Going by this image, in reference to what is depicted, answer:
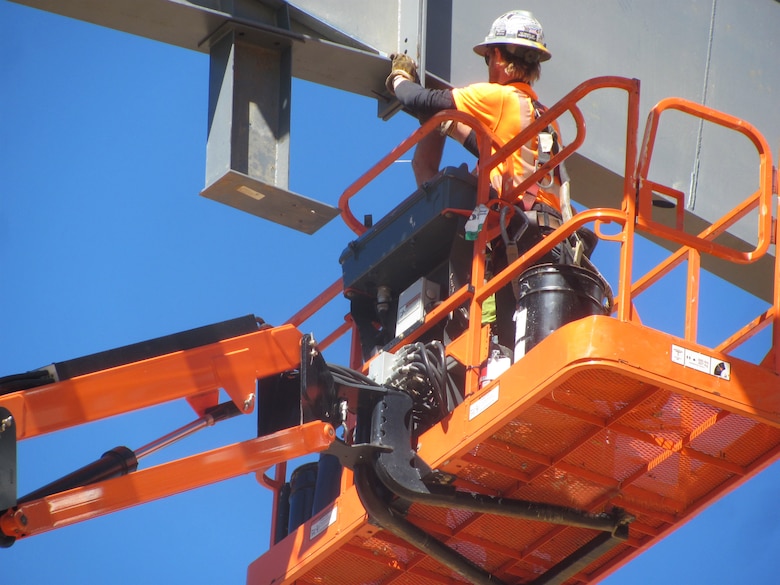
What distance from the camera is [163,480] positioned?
7.70 metres

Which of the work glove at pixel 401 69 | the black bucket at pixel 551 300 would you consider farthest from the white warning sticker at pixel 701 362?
the work glove at pixel 401 69

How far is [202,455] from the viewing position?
7801 mm

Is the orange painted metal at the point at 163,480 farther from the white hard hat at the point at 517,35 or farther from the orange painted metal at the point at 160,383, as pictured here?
the white hard hat at the point at 517,35

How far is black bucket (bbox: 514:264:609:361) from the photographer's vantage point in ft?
27.0

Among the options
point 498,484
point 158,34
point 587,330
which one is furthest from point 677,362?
point 158,34

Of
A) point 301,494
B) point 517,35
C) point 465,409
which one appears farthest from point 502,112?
point 301,494

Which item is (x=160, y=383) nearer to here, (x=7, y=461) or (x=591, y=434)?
(x=7, y=461)

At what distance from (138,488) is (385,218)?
2659 millimetres

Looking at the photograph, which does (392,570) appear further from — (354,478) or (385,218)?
(385,218)

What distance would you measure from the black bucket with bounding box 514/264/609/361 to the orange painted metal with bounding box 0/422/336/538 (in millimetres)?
1151

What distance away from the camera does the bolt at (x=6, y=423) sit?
7391 millimetres

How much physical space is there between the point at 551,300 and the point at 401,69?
7.93ft

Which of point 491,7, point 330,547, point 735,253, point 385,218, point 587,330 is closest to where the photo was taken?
point 587,330

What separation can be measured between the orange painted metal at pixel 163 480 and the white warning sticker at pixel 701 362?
71.3 inches
